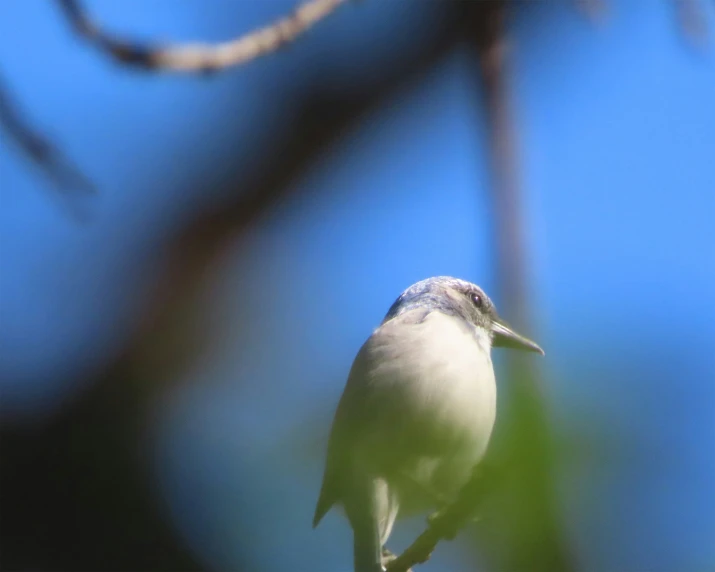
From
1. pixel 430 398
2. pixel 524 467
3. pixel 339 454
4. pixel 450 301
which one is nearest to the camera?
pixel 524 467

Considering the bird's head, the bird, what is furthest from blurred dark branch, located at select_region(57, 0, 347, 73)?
the bird's head

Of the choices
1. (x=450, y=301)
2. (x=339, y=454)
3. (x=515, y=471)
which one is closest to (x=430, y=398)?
(x=339, y=454)

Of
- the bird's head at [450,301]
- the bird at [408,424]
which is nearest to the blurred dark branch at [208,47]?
the bird at [408,424]

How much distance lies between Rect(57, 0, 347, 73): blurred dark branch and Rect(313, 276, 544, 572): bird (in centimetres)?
56

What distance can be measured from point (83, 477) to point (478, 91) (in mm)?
803

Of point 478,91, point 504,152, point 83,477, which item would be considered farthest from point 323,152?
point 83,477

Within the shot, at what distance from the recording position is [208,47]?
61.4 inches

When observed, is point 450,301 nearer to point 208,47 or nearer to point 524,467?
point 208,47

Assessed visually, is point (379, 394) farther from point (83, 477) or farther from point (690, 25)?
point (690, 25)

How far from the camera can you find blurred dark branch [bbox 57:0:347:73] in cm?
145

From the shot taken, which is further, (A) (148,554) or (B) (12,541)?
(B) (12,541)

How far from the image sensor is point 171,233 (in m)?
1.33

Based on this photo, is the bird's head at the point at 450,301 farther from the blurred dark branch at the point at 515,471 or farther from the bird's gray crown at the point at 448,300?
the blurred dark branch at the point at 515,471

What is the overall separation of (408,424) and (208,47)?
29.1 inches
